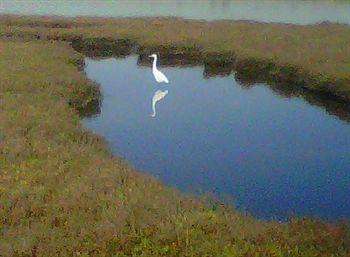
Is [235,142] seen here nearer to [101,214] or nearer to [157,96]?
[157,96]

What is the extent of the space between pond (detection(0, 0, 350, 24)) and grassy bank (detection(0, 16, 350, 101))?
905 cm

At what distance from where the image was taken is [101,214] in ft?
37.4

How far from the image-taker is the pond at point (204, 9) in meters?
49.2

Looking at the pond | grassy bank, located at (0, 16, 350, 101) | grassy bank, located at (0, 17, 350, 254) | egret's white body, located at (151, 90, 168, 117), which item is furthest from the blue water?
the pond

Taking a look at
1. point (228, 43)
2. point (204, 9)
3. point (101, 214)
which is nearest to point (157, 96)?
point (228, 43)

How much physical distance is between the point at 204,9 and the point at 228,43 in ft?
79.3

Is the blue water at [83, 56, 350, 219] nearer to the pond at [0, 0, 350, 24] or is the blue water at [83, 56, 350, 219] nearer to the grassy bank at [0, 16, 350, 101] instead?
the grassy bank at [0, 16, 350, 101]

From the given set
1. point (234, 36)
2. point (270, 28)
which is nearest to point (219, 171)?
point (234, 36)

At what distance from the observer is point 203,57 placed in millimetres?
31172

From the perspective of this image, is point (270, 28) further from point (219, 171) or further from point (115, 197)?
point (115, 197)

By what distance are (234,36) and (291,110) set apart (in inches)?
446

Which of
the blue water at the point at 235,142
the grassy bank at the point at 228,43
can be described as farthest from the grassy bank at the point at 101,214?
the grassy bank at the point at 228,43

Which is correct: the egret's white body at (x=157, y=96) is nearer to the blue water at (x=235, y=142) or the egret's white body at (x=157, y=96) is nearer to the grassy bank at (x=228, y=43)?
the blue water at (x=235, y=142)

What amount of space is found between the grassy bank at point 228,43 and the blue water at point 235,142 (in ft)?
4.66
